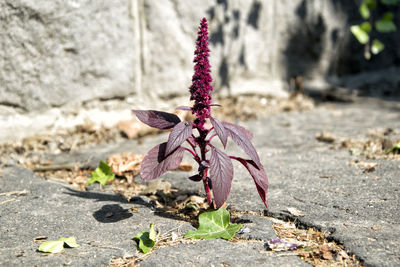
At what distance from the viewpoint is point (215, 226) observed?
5.03 feet

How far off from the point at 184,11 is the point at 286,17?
135 centimetres

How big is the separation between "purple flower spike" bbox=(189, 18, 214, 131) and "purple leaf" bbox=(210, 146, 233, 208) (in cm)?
17

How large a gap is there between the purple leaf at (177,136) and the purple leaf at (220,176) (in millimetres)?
132

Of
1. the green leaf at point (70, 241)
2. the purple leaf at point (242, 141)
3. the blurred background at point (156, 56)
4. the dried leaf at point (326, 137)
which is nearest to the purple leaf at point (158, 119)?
the purple leaf at point (242, 141)

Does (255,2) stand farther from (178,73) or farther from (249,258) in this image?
(249,258)

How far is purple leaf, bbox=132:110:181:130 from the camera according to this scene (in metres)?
1.57

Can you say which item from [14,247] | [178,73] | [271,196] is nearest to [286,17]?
[178,73]

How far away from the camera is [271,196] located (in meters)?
Result: 1.91

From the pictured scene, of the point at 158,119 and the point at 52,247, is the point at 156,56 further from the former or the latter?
the point at 52,247

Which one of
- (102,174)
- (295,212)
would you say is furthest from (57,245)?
(295,212)

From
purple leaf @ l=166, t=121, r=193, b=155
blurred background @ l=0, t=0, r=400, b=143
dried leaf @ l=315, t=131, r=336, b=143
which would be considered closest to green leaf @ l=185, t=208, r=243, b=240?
purple leaf @ l=166, t=121, r=193, b=155

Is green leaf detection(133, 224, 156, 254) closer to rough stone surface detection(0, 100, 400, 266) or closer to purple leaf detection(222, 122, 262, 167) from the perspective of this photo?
rough stone surface detection(0, 100, 400, 266)

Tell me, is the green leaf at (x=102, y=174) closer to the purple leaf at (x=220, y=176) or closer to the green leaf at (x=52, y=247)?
the green leaf at (x=52, y=247)

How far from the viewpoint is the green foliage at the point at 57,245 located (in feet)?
4.61
